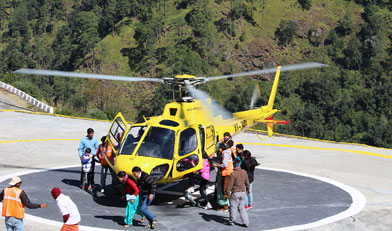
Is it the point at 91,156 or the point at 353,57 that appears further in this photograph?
the point at 353,57

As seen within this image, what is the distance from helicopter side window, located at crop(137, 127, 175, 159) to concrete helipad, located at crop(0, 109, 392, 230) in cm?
164

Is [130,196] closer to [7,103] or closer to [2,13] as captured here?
[7,103]

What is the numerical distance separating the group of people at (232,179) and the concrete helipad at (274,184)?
41cm

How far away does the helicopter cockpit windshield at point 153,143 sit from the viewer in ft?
48.0

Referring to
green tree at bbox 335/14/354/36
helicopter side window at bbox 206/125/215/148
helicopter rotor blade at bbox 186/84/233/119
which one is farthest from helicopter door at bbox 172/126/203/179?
green tree at bbox 335/14/354/36

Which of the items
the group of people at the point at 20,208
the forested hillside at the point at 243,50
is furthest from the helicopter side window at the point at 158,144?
the forested hillside at the point at 243,50

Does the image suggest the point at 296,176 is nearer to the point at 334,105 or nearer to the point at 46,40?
the point at 334,105

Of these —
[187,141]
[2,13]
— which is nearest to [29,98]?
[187,141]

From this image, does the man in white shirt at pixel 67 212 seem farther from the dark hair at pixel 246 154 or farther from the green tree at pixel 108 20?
the green tree at pixel 108 20

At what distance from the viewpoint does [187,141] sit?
1548 centimetres

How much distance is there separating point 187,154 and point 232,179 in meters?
2.61

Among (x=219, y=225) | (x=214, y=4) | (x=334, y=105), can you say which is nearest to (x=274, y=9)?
(x=214, y=4)

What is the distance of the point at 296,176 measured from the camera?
19.7m

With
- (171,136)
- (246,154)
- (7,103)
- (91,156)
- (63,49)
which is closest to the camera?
(246,154)
